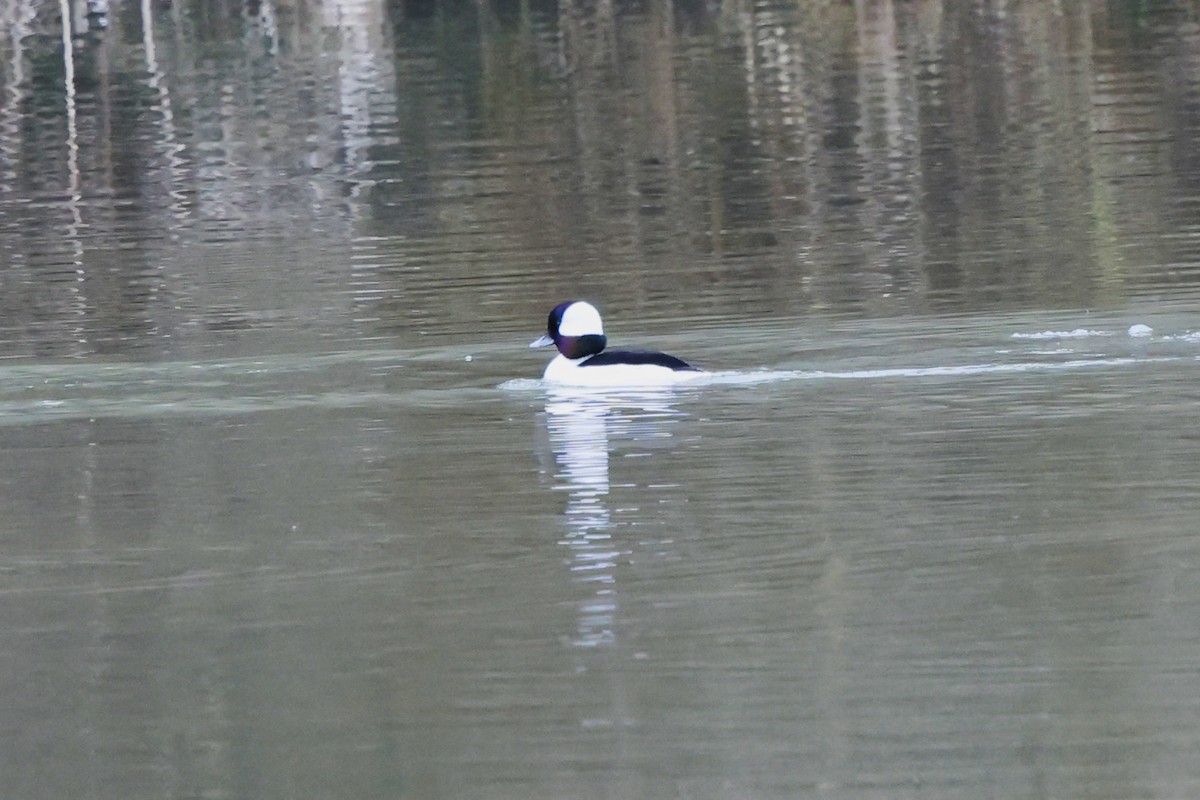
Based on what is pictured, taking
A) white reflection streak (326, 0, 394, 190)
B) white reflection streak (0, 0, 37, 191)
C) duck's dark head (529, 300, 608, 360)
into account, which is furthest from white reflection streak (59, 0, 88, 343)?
duck's dark head (529, 300, 608, 360)

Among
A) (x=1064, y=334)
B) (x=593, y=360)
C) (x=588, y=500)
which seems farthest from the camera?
(x=1064, y=334)

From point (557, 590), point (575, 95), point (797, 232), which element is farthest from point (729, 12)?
point (557, 590)

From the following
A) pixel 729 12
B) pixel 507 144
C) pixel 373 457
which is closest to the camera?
pixel 373 457

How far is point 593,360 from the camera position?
13859 mm

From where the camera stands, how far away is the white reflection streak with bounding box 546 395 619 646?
26.7 ft

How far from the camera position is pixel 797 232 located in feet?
68.0

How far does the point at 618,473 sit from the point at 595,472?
12 centimetres

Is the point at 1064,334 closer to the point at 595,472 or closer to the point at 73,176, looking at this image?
the point at 595,472

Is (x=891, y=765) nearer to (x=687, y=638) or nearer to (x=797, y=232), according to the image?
(x=687, y=638)

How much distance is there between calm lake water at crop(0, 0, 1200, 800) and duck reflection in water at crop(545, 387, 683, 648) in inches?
1.6

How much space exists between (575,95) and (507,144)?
6.04 meters

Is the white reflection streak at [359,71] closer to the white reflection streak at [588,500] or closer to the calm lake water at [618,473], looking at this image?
the calm lake water at [618,473]

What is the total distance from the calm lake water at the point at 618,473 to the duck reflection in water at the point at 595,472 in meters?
0.04

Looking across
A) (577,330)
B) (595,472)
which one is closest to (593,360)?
(577,330)
